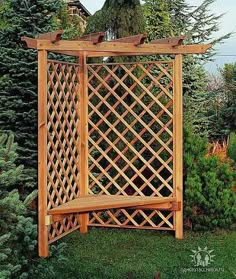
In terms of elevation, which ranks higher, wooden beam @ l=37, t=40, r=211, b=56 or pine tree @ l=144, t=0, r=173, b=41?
pine tree @ l=144, t=0, r=173, b=41

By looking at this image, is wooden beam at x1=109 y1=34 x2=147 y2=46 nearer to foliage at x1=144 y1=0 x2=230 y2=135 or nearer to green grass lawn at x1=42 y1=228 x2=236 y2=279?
green grass lawn at x1=42 y1=228 x2=236 y2=279

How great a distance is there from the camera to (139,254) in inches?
174

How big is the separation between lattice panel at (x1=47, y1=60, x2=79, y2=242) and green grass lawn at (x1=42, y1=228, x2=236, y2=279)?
1.00 ft

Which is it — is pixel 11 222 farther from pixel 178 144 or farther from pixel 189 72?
pixel 189 72

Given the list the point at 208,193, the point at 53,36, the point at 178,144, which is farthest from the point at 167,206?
the point at 53,36

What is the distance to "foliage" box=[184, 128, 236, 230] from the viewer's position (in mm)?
5090

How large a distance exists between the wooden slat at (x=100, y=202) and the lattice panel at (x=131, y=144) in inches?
11.1

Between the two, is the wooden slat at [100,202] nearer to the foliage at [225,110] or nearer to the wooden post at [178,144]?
the wooden post at [178,144]

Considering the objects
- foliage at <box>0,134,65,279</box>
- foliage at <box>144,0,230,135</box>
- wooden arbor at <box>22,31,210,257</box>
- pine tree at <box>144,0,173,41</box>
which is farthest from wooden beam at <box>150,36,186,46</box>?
pine tree at <box>144,0,173,41</box>

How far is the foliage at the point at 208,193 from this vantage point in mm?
5090

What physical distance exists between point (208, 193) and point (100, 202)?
46.0 inches

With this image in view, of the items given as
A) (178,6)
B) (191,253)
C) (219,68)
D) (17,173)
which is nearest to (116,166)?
(191,253)

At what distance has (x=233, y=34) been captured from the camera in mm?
13094

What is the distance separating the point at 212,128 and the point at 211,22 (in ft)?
13.2
